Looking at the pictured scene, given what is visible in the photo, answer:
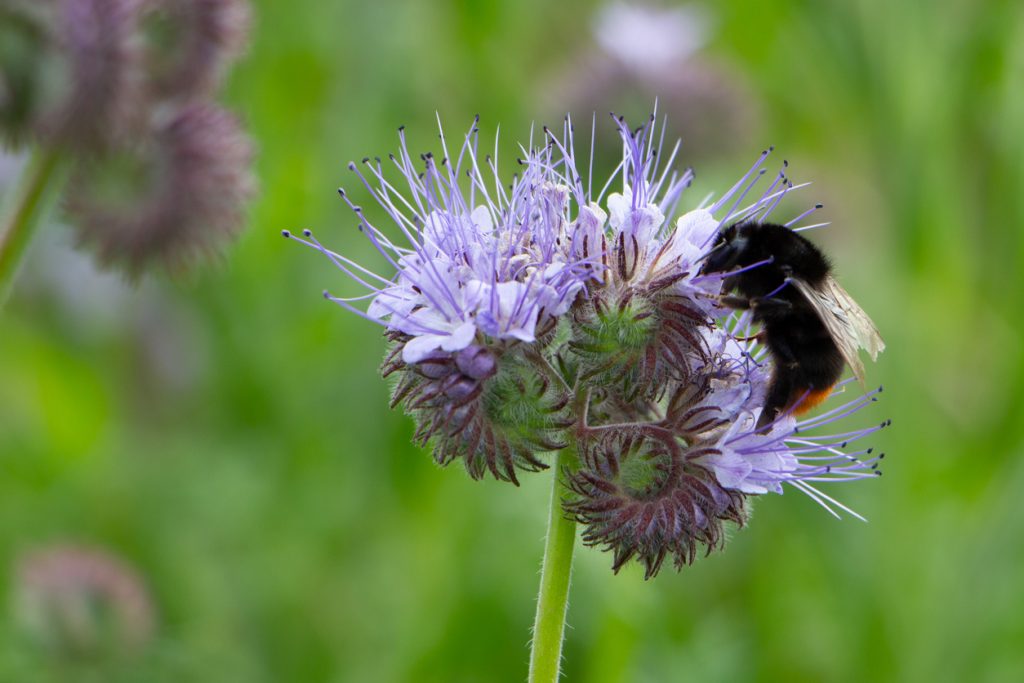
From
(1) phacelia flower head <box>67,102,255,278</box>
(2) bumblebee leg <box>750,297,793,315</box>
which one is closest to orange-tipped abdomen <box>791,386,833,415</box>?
(2) bumblebee leg <box>750,297,793,315</box>

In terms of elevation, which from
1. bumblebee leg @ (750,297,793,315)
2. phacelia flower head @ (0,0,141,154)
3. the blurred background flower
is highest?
phacelia flower head @ (0,0,141,154)

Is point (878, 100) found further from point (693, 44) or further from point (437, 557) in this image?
point (437, 557)

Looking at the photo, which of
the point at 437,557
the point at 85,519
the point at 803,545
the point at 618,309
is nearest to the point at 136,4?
the point at 618,309

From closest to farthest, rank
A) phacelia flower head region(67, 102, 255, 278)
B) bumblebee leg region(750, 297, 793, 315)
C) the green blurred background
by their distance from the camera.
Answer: bumblebee leg region(750, 297, 793, 315) → phacelia flower head region(67, 102, 255, 278) → the green blurred background

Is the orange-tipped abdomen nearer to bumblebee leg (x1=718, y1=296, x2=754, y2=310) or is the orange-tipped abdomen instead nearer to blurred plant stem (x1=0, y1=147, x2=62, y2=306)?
bumblebee leg (x1=718, y1=296, x2=754, y2=310)

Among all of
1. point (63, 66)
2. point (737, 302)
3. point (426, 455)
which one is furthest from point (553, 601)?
point (426, 455)

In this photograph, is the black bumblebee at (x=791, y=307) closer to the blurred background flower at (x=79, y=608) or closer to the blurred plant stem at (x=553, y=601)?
the blurred plant stem at (x=553, y=601)

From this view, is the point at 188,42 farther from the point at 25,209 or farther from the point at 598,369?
the point at 598,369
